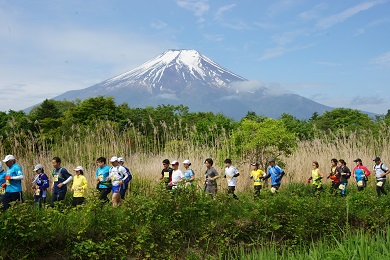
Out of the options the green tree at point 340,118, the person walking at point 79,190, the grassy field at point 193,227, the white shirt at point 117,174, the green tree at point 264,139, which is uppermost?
the green tree at point 340,118

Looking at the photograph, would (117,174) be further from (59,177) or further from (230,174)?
(230,174)

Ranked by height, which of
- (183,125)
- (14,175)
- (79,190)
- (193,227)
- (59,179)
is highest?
(183,125)

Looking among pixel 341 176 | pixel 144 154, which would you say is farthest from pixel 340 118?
pixel 144 154

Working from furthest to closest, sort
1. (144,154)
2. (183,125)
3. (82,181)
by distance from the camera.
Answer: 1. (183,125)
2. (144,154)
3. (82,181)

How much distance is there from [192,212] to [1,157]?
6.21 meters

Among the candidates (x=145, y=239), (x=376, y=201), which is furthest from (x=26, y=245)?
(x=376, y=201)

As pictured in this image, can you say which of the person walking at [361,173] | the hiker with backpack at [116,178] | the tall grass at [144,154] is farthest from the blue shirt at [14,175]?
the person walking at [361,173]

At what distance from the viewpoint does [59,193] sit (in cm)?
921

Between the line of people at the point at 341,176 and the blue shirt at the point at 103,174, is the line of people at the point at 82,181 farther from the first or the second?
the line of people at the point at 341,176

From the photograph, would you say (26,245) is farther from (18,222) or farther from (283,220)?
(283,220)

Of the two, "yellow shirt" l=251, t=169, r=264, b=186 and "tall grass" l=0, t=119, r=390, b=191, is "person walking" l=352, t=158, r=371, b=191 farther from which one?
"yellow shirt" l=251, t=169, r=264, b=186

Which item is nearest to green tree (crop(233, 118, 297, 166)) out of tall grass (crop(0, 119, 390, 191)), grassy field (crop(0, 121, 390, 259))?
tall grass (crop(0, 119, 390, 191))

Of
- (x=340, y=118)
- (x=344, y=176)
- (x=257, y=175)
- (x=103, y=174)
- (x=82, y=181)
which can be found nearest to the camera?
(x=82, y=181)

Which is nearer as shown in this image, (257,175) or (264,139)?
(257,175)
